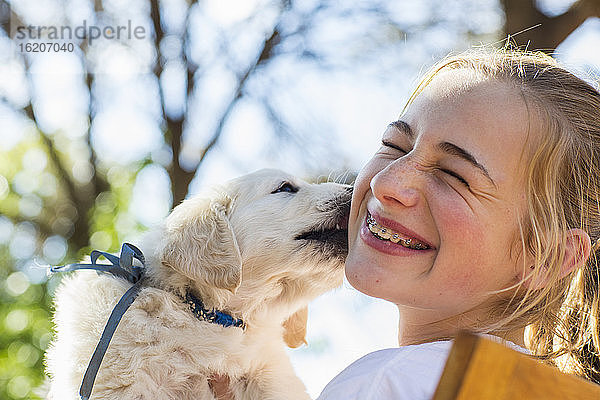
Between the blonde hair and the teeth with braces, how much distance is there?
0.24 metres

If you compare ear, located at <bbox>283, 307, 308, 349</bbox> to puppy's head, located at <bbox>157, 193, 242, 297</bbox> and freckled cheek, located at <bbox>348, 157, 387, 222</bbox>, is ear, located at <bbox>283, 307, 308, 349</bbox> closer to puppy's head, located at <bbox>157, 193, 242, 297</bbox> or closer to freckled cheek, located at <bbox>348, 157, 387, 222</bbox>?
puppy's head, located at <bbox>157, 193, 242, 297</bbox>

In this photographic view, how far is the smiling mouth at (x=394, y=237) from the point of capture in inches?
60.9

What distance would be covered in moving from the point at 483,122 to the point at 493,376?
865 millimetres

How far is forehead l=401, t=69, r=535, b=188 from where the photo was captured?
1487 mm

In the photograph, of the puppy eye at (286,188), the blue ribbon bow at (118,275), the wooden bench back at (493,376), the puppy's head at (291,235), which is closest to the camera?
the wooden bench back at (493,376)

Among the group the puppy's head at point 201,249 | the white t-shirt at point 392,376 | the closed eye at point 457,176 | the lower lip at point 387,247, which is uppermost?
the closed eye at point 457,176

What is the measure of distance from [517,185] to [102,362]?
1436 millimetres

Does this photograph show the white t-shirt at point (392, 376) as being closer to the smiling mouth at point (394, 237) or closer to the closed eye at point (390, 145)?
the smiling mouth at point (394, 237)

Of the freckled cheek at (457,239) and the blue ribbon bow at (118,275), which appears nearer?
the freckled cheek at (457,239)

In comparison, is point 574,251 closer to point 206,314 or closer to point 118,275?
point 206,314

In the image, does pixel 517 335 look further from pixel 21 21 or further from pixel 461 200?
pixel 21 21

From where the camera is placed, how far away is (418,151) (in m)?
1.57

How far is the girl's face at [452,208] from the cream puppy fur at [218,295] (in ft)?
2.90

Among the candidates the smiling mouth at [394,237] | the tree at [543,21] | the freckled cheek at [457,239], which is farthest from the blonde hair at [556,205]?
the tree at [543,21]
